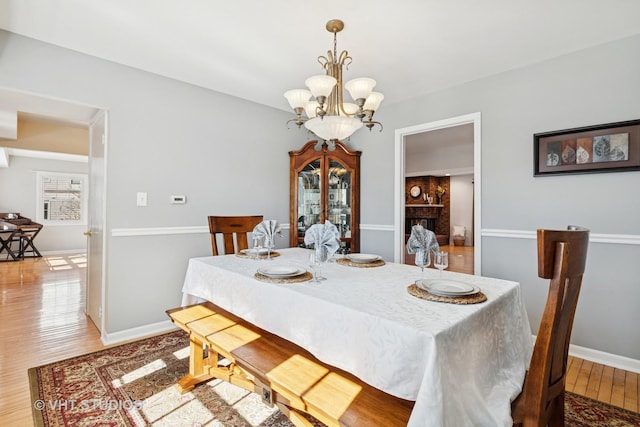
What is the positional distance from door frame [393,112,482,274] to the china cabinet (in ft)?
1.66

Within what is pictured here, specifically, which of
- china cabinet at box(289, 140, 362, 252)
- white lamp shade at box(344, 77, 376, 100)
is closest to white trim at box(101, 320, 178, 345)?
china cabinet at box(289, 140, 362, 252)

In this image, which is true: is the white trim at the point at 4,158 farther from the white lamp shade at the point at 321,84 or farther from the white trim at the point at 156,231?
the white lamp shade at the point at 321,84

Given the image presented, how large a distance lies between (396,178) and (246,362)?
2676 mm

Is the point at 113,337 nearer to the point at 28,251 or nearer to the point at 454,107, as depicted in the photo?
the point at 454,107

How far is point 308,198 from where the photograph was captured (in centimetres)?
394

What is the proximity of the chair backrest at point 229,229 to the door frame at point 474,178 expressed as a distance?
1646 millimetres

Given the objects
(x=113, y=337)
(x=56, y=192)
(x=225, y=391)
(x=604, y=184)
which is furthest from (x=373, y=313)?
(x=56, y=192)

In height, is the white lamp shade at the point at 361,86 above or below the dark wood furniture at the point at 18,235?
above

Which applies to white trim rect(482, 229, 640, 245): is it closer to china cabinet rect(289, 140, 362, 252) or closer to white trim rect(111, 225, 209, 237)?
china cabinet rect(289, 140, 362, 252)

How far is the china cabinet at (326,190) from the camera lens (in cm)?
379

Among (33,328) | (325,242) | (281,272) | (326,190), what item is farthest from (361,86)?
(33,328)

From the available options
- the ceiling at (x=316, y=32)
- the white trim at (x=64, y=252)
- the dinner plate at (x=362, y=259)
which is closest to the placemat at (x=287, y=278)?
the dinner plate at (x=362, y=259)

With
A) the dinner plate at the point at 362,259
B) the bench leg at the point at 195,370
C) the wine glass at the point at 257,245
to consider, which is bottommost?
the bench leg at the point at 195,370

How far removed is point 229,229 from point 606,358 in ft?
9.93
